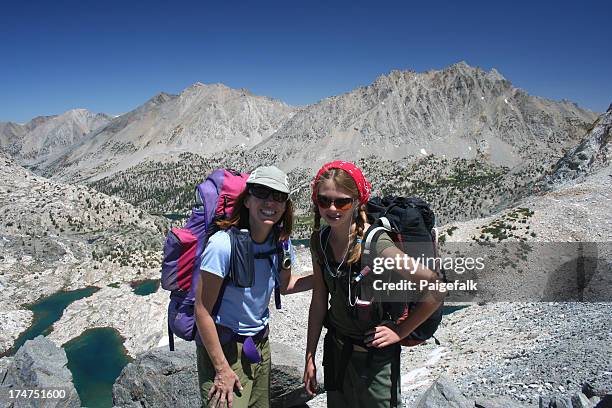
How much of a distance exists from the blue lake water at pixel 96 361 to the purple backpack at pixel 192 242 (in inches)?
1653

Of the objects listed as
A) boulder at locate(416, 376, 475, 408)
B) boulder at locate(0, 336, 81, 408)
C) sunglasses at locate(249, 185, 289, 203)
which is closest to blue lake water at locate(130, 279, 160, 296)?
boulder at locate(0, 336, 81, 408)

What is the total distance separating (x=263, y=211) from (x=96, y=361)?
50069mm

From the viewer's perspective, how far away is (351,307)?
172 inches

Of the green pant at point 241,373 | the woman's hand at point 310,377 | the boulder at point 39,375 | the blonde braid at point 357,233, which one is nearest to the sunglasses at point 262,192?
the blonde braid at point 357,233

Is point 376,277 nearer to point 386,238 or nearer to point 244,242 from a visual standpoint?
point 386,238

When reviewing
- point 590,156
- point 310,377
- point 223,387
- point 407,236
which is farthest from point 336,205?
point 590,156

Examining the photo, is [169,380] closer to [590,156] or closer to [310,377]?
[310,377]

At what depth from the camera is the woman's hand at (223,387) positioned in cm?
453

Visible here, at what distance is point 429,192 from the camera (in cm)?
15562

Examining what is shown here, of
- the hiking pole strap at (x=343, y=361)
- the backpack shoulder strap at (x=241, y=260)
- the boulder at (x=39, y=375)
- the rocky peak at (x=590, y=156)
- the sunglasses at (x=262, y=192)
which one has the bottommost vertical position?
the boulder at (x=39, y=375)

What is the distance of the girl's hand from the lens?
14.1ft

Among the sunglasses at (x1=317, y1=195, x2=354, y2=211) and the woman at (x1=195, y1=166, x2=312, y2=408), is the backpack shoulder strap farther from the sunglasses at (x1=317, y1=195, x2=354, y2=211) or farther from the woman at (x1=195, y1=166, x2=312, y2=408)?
the sunglasses at (x1=317, y1=195, x2=354, y2=211)

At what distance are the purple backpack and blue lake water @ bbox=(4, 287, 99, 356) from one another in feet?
185

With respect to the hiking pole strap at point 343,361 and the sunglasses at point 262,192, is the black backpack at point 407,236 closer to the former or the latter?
the hiking pole strap at point 343,361
